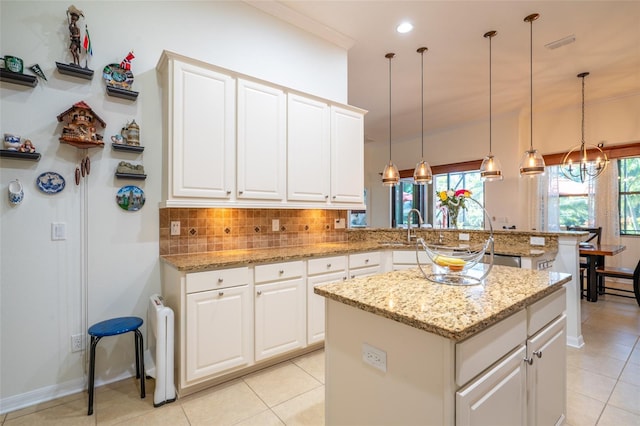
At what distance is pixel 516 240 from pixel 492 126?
3466 mm

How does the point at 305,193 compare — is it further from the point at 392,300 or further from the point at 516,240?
the point at 516,240

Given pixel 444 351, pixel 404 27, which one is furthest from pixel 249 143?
pixel 444 351

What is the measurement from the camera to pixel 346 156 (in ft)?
11.2

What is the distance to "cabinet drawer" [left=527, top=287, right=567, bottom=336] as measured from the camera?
141cm

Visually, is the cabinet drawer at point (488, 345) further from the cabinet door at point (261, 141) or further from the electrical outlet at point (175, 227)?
the electrical outlet at point (175, 227)

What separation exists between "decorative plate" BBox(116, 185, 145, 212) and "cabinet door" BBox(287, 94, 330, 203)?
124 centimetres

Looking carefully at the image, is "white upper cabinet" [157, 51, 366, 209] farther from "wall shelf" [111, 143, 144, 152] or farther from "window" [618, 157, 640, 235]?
"window" [618, 157, 640, 235]

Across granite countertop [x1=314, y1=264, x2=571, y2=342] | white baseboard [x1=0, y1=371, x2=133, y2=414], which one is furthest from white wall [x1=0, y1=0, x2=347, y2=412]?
granite countertop [x1=314, y1=264, x2=571, y2=342]

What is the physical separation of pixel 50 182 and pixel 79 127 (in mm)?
426

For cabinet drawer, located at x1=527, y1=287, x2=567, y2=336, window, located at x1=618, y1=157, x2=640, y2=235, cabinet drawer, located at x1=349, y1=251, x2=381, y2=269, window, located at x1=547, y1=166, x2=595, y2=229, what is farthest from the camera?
window, located at x1=547, y1=166, x2=595, y2=229

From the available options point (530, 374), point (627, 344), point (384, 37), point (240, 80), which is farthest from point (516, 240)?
point (240, 80)

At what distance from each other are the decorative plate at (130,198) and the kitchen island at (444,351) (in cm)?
173

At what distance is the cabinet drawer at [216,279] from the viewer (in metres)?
2.08

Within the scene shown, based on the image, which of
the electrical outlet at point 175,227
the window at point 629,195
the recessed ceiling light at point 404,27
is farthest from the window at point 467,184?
the electrical outlet at point 175,227
